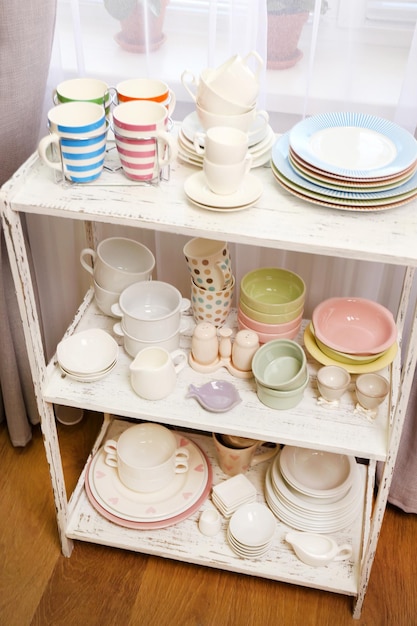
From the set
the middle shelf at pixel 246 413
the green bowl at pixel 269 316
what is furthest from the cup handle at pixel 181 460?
the green bowl at pixel 269 316

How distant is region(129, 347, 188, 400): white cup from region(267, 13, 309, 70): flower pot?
0.63m

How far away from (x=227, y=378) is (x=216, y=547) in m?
0.42

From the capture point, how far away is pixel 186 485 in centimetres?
167

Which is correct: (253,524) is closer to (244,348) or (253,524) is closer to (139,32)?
(244,348)

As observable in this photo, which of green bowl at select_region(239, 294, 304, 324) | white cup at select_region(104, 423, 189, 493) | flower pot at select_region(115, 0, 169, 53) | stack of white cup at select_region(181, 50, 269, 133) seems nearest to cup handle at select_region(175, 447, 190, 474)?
white cup at select_region(104, 423, 189, 493)

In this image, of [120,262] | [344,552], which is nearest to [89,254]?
[120,262]

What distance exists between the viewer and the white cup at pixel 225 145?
46.0 inches

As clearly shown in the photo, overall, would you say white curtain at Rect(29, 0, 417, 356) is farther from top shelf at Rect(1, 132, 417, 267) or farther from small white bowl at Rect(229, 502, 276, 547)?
small white bowl at Rect(229, 502, 276, 547)

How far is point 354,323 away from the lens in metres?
1.54

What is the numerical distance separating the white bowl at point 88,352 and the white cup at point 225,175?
0.45 m

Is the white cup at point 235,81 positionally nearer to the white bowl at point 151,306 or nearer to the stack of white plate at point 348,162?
the stack of white plate at point 348,162

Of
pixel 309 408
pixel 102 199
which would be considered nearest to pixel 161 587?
pixel 309 408

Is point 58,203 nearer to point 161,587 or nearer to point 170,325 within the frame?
point 170,325

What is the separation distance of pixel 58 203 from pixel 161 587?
0.93 m
